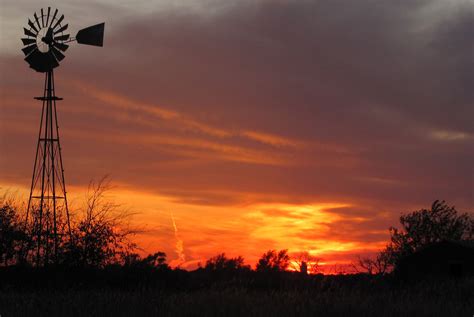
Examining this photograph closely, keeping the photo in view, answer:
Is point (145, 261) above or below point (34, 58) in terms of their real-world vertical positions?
below

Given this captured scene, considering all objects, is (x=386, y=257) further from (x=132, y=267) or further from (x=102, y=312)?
(x=102, y=312)

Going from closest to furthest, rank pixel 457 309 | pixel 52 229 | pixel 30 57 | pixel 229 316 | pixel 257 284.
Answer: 1. pixel 229 316
2. pixel 457 309
3. pixel 257 284
4. pixel 52 229
5. pixel 30 57

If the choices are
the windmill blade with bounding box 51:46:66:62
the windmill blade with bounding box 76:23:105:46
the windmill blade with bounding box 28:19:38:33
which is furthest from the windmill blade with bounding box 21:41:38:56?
the windmill blade with bounding box 76:23:105:46

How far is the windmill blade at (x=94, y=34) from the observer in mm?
36094

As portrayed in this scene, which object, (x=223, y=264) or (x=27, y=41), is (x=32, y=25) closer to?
(x=27, y=41)

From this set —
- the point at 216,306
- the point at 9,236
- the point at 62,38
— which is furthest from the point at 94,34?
the point at 216,306

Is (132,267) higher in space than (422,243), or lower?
lower

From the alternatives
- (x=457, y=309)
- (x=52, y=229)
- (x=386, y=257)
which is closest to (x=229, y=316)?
(x=457, y=309)

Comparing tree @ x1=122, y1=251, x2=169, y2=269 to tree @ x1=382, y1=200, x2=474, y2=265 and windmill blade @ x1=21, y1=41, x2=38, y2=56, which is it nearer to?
windmill blade @ x1=21, y1=41, x2=38, y2=56

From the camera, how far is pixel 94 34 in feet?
119

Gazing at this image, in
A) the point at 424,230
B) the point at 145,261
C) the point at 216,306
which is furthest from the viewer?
the point at 424,230

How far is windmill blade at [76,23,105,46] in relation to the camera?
118 ft

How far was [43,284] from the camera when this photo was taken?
28.8 meters

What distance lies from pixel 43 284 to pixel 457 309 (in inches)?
704
